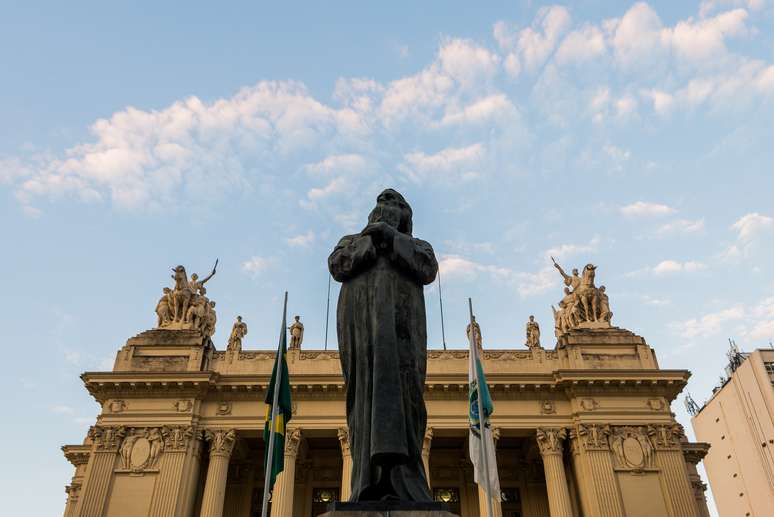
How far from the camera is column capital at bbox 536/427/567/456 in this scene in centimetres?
2941

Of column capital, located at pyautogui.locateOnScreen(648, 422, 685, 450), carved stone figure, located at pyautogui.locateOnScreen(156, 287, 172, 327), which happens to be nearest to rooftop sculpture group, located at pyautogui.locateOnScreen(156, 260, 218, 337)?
carved stone figure, located at pyautogui.locateOnScreen(156, 287, 172, 327)

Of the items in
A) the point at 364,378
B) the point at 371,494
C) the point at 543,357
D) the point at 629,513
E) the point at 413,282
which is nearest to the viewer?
the point at 371,494

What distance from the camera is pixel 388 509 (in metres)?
4.90

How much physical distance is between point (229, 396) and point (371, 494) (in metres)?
27.0

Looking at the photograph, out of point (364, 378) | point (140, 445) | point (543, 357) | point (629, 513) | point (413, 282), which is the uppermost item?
point (543, 357)

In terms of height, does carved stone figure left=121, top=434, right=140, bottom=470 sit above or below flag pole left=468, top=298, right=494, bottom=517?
above

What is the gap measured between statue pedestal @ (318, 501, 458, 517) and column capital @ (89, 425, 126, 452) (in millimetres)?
27693

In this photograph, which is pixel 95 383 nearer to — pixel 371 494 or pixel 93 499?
pixel 93 499

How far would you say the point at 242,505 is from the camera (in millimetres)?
31484

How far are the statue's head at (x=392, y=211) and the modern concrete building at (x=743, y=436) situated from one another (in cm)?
6096

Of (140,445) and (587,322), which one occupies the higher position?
(587,322)

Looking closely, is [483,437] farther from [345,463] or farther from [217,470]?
[217,470]

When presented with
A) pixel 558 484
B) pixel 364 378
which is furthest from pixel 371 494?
pixel 558 484

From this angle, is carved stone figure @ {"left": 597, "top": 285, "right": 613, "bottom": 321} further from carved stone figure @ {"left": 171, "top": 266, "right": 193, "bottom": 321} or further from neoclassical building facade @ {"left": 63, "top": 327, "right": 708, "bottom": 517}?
carved stone figure @ {"left": 171, "top": 266, "right": 193, "bottom": 321}
